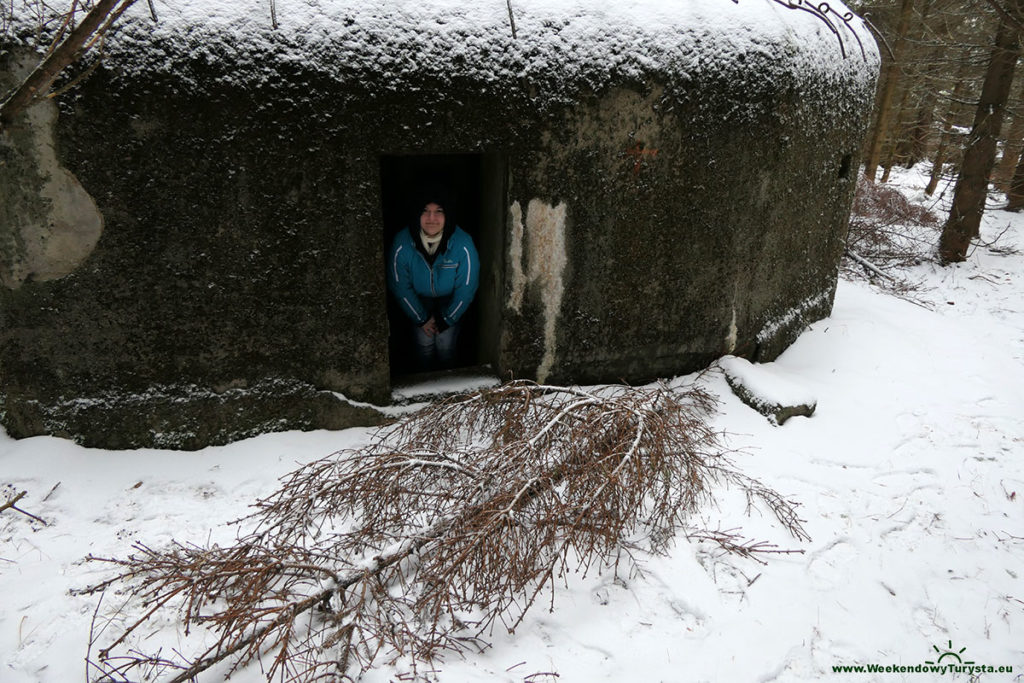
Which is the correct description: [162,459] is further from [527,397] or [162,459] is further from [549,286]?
[549,286]

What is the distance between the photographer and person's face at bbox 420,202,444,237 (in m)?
3.76

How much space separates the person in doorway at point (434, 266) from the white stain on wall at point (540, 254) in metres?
0.38

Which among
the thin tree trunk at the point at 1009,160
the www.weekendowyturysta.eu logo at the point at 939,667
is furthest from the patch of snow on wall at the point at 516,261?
the thin tree trunk at the point at 1009,160

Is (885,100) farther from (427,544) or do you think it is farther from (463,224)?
(427,544)

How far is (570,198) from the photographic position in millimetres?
3576

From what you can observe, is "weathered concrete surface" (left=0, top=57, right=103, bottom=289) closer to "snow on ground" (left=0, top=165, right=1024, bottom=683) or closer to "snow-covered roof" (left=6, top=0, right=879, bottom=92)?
"snow-covered roof" (left=6, top=0, right=879, bottom=92)

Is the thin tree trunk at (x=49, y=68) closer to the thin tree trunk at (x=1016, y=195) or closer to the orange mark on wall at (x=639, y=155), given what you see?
the orange mark on wall at (x=639, y=155)

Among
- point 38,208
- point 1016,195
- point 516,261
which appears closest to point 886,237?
point 1016,195

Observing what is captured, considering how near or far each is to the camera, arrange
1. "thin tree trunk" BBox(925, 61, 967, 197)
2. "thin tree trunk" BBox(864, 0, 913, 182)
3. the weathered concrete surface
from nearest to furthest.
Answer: the weathered concrete surface → "thin tree trunk" BBox(925, 61, 967, 197) → "thin tree trunk" BBox(864, 0, 913, 182)

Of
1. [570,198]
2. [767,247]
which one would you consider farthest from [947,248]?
[570,198]

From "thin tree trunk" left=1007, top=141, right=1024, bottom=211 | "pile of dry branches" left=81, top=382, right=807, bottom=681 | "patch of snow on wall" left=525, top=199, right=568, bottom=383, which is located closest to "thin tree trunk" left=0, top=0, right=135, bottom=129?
"pile of dry branches" left=81, top=382, right=807, bottom=681

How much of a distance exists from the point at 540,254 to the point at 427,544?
180 cm

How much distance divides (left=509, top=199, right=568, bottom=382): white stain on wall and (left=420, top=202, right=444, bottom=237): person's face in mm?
515

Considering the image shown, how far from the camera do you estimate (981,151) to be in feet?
25.5
